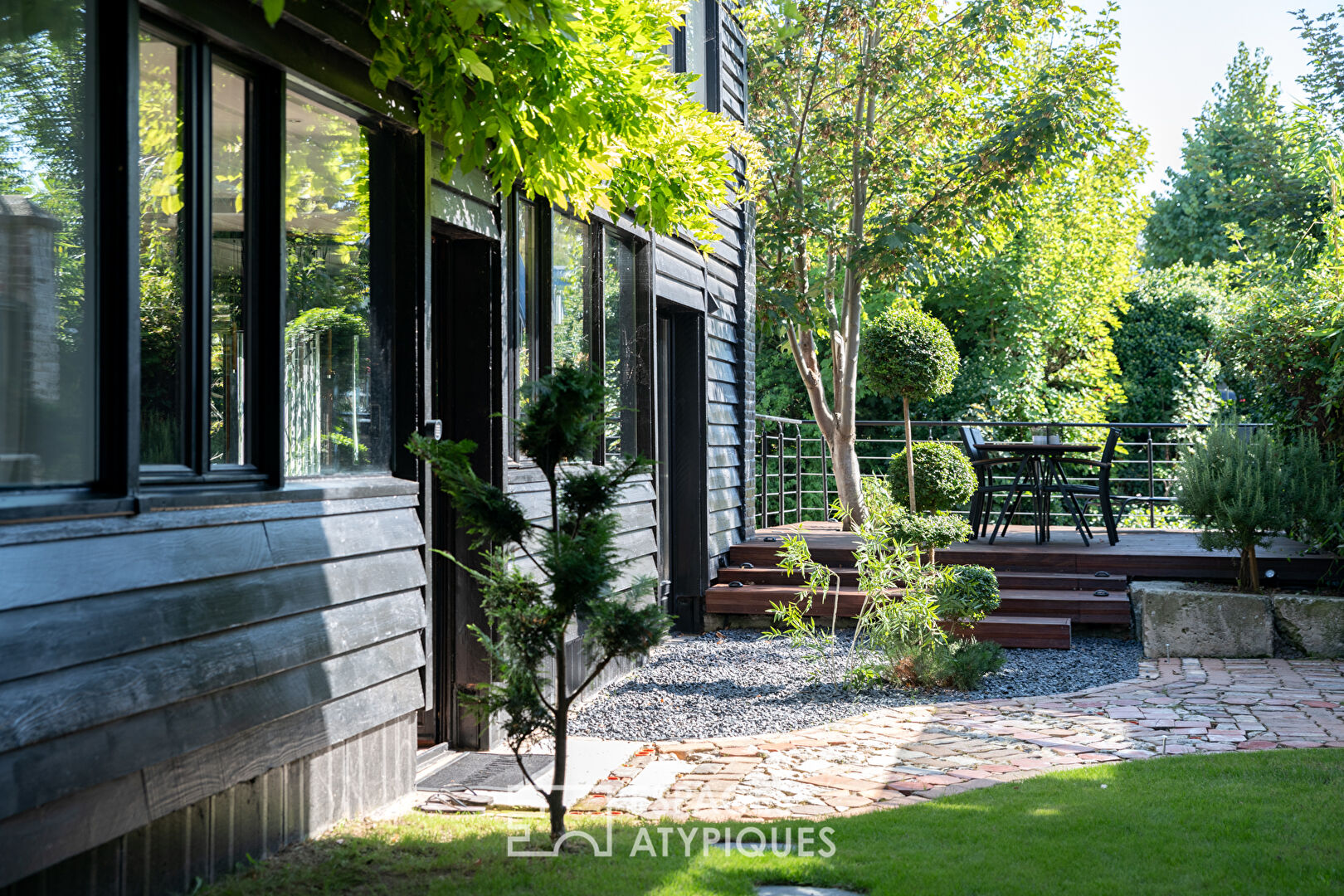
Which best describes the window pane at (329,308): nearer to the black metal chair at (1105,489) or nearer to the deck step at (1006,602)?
the deck step at (1006,602)

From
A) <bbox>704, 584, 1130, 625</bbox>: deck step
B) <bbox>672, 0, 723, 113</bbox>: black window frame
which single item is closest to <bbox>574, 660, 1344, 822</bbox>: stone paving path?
<bbox>704, 584, 1130, 625</bbox>: deck step

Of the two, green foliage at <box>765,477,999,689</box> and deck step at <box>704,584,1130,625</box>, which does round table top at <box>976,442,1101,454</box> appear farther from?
green foliage at <box>765,477,999,689</box>

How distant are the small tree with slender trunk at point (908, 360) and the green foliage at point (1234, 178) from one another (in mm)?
13069

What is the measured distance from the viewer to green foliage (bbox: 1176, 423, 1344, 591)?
23.1 feet

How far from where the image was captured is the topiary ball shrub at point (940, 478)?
1006 centimetres

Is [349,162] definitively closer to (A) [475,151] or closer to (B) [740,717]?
(A) [475,151]

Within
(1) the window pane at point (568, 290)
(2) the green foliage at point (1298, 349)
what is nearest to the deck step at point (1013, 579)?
(2) the green foliage at point (1298, 349)

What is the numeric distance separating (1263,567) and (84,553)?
7562 millimetres

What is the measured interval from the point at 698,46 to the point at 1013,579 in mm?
4604

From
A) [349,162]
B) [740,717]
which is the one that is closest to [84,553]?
[349,162]

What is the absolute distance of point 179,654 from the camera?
2.68 metres

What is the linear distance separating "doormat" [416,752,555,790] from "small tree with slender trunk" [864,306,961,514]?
6.17 m

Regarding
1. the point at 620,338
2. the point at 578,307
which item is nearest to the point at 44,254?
the point at 578,307

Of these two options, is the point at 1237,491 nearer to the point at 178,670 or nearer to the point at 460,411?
the point at 460,411
